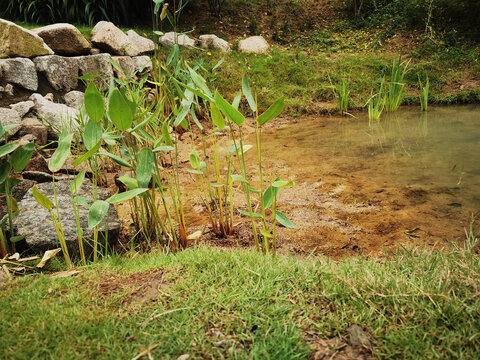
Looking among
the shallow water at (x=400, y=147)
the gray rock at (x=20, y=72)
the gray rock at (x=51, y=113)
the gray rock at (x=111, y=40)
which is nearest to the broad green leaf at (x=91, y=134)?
the shallow water at (x=400, y=147)

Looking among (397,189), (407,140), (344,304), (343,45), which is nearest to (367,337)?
(344,304)

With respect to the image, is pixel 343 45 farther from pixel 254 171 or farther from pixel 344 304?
pixel 344 304

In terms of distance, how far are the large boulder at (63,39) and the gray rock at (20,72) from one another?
0.65 m

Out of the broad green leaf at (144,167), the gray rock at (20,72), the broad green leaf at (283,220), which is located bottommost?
the broad green leaf at (283,220)

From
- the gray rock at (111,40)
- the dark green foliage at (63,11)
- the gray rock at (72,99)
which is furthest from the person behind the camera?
the dark green foliage at (63,11)

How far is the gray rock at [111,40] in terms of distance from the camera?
4598mm

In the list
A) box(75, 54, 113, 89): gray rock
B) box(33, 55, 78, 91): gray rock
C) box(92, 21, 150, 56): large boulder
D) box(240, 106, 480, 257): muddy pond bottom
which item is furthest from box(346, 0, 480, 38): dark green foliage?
box(33, 55, 78, 91): gray rock

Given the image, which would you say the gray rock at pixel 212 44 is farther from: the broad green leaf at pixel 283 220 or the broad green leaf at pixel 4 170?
the broad green leaf at pixel 283 220

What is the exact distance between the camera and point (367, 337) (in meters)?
0.95

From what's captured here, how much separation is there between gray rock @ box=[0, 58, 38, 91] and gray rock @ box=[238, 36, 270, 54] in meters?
3.69

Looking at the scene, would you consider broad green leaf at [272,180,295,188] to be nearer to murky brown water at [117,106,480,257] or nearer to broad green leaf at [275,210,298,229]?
broad green leaf at [275,210,298,229]

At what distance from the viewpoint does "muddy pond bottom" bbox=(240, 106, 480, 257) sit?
1.89m

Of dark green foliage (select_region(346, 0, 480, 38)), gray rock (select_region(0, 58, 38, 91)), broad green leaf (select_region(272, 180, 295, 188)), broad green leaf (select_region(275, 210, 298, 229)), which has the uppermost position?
dark green foliage (select_region(346, 0, 480, 38))

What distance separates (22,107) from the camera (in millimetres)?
3137
